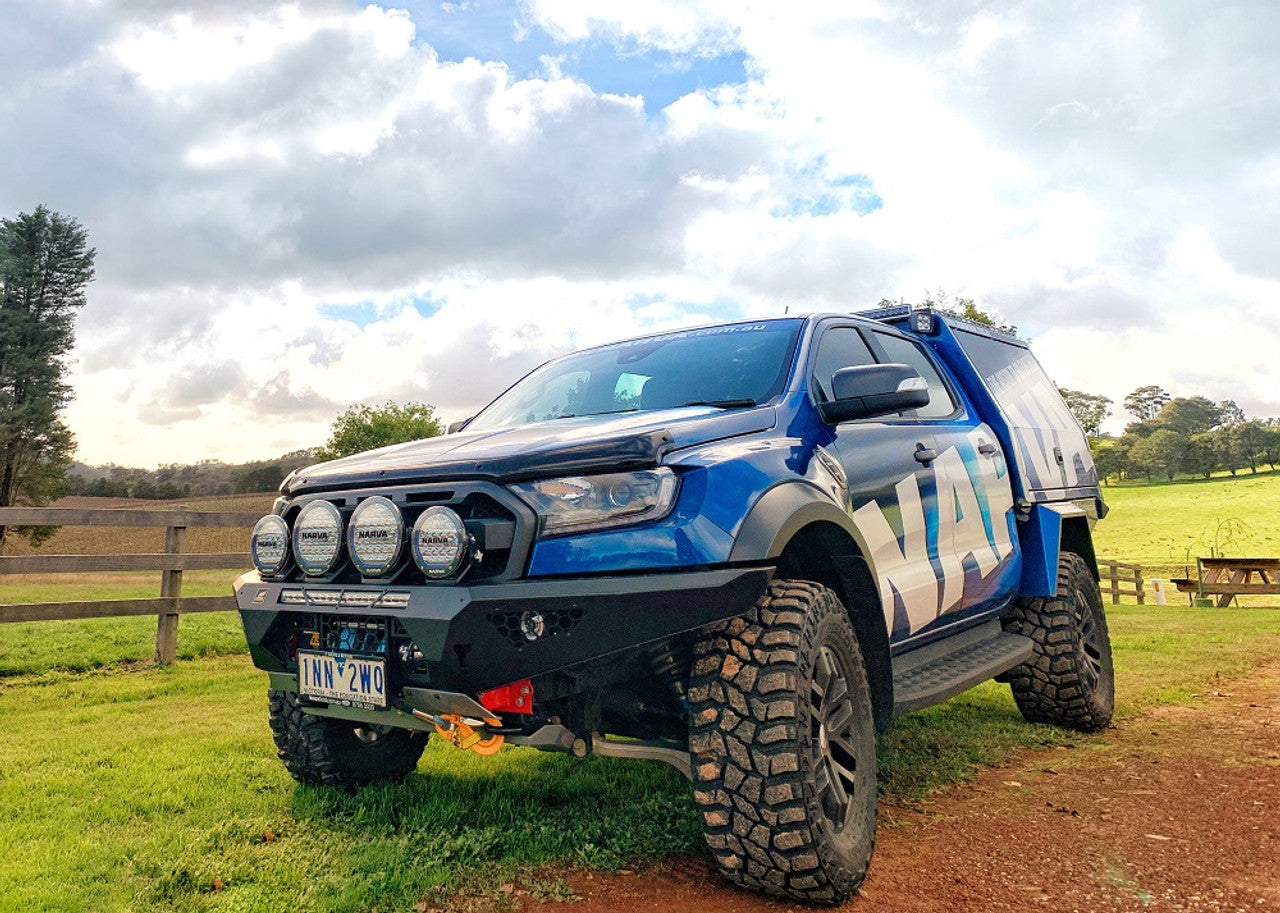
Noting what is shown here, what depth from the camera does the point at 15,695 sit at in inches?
240

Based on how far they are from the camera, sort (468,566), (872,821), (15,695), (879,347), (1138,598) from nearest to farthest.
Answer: (468,566) < (872,821) < (879,347) < (15,695) < (1138,598)

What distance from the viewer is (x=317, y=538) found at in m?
2.93

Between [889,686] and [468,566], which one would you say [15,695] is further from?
[889,686]

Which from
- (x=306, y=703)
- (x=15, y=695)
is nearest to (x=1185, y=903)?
(x=306, y=703)

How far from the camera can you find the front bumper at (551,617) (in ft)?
8.02

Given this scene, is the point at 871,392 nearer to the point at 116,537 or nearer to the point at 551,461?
the point at 551,461

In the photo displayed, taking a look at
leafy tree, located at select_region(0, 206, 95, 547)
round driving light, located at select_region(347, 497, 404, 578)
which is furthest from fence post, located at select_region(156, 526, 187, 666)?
leafy tree, located at select_region(0, 206, 95, 547)

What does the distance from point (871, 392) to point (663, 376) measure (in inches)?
→ 36.7

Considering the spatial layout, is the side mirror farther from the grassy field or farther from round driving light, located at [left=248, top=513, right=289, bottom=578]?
round driving light, located at [left=248, top=513, right=289, bottom=578]

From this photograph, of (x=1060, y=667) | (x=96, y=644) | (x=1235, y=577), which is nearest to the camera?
(x=1060, y=667)

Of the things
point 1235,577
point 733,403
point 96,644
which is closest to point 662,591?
point 733,403

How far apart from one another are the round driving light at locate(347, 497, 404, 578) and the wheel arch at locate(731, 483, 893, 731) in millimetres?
1142

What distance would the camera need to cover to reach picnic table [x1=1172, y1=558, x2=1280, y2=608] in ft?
61.0

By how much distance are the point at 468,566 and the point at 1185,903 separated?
2.37 m
